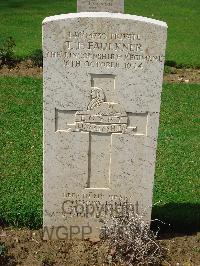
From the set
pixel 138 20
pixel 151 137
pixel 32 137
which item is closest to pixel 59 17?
pixel 138 20

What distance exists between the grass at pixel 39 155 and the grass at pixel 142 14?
2.10 meters

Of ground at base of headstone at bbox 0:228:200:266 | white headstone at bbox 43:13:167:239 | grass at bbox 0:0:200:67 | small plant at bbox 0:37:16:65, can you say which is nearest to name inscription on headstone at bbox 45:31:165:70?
white headstone at bbox 43:13:167:239

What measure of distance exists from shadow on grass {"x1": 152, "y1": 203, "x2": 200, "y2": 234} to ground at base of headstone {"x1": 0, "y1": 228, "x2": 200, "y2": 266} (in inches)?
7.6

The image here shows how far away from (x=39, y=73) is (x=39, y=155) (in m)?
3.76

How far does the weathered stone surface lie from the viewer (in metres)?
8.90

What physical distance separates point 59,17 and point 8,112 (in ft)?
14.1

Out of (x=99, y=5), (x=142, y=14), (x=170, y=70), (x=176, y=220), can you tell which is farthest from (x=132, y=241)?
(x=142, y=14)

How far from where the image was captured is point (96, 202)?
16.3ft

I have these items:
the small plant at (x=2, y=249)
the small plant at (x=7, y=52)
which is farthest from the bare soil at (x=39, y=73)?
the small plant at (x=2, y=249)

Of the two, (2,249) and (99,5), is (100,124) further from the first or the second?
(99,5)

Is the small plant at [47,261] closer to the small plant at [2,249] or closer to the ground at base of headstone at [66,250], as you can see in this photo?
the ground at base of headstone at [66,250]

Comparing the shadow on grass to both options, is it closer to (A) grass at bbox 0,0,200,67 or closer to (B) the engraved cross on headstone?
(B) the engraved cross on headstone

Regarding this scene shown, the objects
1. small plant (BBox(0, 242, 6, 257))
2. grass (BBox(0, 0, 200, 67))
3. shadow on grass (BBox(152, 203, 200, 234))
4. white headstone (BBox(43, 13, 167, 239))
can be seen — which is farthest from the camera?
grass (BBox(0, 0, 200, 67))

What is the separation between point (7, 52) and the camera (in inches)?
420
